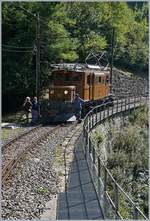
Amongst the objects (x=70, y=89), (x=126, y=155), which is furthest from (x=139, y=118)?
(x=126, y=155)

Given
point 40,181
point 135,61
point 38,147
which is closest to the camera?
point 40,181

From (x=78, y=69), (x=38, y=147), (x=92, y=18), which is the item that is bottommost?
(x=38, y=147)

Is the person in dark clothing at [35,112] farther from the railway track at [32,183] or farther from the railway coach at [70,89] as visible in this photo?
the railway track at [32,183]

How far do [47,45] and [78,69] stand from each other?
381cm

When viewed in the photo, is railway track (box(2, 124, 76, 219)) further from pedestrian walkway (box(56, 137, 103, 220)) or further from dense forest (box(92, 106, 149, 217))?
dense forest (box(92, 106, 149, 217))

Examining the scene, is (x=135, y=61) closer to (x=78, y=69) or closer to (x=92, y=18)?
(x=92, y=18)

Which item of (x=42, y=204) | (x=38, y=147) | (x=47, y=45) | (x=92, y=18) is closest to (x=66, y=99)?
(x=47, y=45)

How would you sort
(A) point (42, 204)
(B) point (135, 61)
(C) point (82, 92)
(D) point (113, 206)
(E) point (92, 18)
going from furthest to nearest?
1. (B) point (135, 61)
2. (E) point (92, 18)
3. (C) point (82, 92)
4. (A) point (42, 204)
5. (D) point (113, 206)

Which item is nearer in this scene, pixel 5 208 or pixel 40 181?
pixel 5 208

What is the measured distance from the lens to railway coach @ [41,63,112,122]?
32844mm

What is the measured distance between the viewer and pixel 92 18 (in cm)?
5953

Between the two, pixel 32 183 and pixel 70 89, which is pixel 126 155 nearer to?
pixel 70 89

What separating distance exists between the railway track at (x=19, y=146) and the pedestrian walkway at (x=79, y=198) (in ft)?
6.64

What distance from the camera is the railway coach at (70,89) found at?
32.8 m
